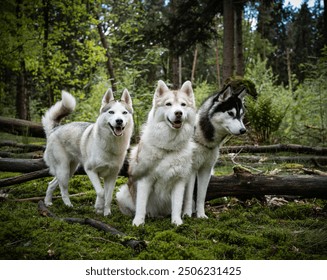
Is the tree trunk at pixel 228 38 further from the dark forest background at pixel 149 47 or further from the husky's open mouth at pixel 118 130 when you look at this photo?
the husky's open mouth at pixel 118 130

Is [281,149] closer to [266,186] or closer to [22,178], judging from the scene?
[266,186]

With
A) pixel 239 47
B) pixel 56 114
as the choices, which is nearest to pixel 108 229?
pixel 56 114

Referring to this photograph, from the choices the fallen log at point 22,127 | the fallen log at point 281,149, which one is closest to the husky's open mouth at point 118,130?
the fallen log at point 281,149

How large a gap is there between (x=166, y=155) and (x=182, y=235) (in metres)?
0.93

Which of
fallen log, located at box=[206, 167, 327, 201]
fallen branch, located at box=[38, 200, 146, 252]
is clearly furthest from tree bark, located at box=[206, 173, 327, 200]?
fallen branch, located at box=[38, 200, 146, 252]

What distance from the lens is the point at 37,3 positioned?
782cm

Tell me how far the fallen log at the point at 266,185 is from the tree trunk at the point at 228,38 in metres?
6.42

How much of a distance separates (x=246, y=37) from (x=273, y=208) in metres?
17.9

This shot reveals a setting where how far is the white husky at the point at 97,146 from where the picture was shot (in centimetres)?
407

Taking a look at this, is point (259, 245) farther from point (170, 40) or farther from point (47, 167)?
point (170, 40)

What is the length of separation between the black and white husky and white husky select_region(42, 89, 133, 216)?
95 cm

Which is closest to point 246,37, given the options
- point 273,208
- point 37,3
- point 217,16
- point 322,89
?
point 217,16
